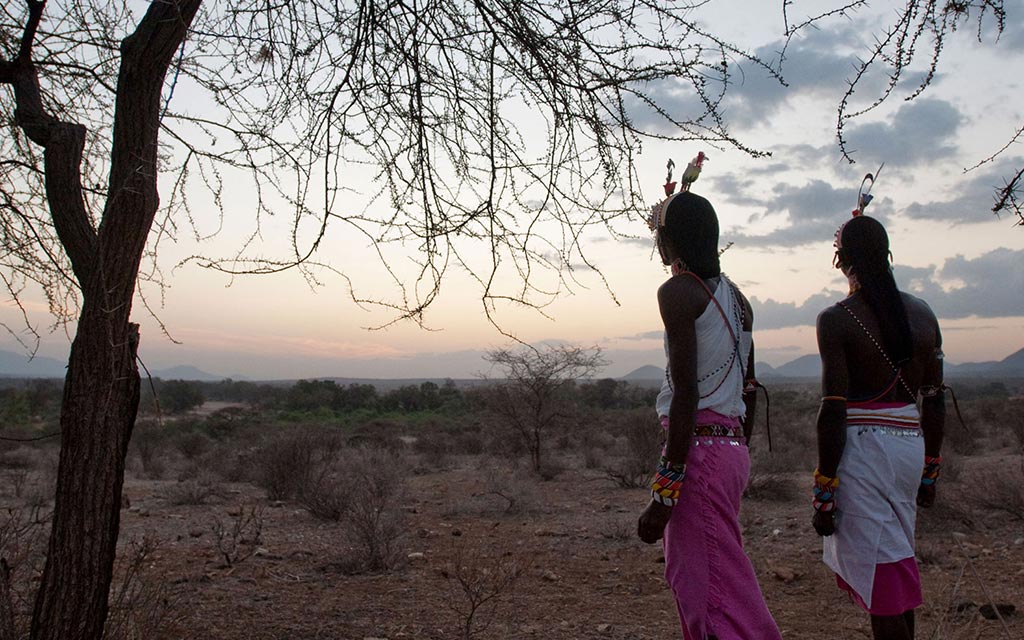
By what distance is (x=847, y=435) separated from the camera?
298 cm

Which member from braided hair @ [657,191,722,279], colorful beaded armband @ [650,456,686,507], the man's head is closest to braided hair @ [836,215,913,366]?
the man's head

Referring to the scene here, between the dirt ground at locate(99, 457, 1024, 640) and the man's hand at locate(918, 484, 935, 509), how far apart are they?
14 centimetres

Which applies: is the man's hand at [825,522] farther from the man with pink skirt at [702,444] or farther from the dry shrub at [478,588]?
the dry shrub at [478,588]

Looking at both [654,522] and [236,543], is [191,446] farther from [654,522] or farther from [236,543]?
[654,522]

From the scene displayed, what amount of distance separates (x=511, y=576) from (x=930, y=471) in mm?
2513

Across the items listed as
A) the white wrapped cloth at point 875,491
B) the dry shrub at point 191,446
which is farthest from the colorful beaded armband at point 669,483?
the dry shrub at point 191,446

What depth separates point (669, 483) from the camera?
2.53m

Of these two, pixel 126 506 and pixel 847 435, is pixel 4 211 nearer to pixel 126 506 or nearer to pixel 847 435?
pixel 847 435

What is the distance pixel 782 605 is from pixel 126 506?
8.09 meters

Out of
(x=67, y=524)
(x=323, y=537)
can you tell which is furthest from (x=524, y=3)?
(x=323, y=537)

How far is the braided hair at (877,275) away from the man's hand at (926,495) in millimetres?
613

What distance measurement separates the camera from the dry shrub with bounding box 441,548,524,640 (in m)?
4.73

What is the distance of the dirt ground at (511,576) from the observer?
505cm

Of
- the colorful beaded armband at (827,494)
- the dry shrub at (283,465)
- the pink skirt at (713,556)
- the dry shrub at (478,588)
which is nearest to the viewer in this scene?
the pink skirt at (713,556)
